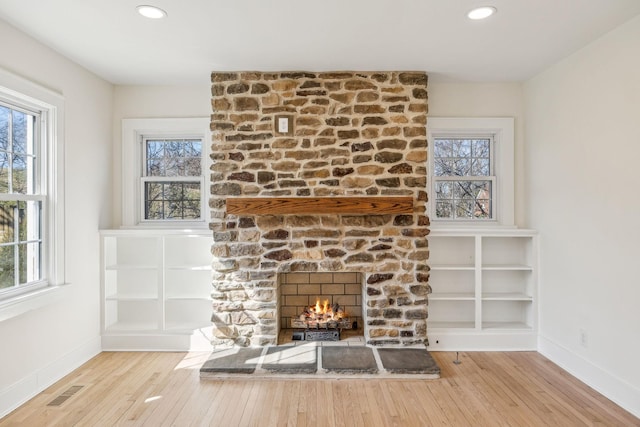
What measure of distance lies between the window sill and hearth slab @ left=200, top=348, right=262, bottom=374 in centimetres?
130

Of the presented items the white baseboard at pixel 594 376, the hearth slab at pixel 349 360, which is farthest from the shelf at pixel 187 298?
the white baseboard at pixel 594 376

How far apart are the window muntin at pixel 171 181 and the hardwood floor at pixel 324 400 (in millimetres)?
1551

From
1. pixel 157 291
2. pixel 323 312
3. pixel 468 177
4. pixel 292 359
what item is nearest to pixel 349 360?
pixel 292 359

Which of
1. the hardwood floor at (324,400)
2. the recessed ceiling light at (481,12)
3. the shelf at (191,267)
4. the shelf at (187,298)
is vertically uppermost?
the recessed ceiling light at (481,12)

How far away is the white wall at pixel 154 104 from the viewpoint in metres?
4.29

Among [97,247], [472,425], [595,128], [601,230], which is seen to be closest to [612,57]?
[595,128]

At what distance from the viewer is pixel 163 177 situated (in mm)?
4340

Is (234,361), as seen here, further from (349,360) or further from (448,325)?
(448,325)

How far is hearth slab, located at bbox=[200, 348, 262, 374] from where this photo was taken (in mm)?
3389

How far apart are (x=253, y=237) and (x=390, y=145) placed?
1558 millimetres

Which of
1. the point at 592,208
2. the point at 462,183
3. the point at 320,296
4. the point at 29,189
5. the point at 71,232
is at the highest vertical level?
the point at 462,183

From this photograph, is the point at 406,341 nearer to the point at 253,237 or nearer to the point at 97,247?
the point at 253,237

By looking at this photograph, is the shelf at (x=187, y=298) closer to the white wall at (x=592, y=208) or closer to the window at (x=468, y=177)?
the window at (x=468, y=177)

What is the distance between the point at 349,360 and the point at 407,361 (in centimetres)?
50
